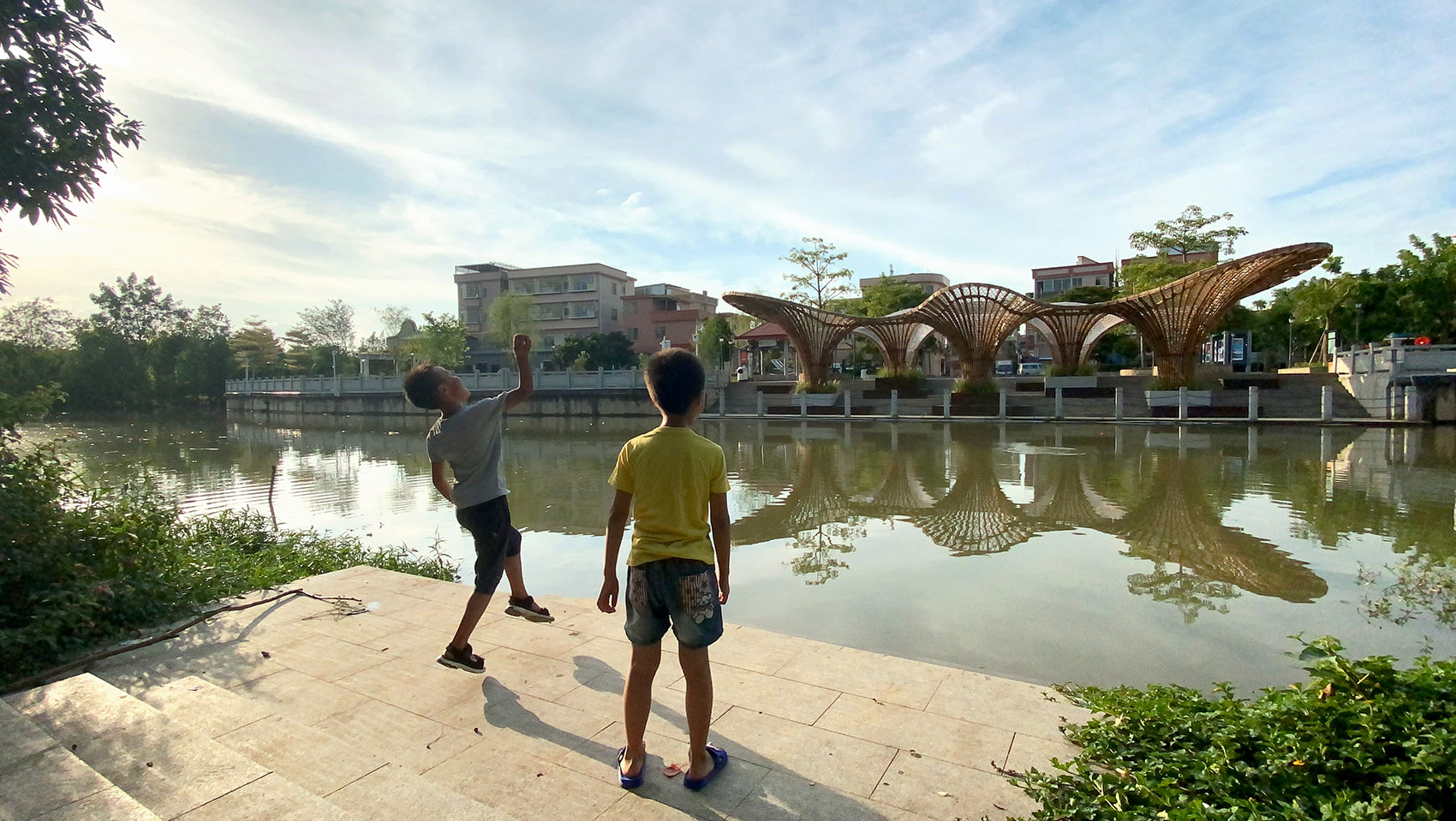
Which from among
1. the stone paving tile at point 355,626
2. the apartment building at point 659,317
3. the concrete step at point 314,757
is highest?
the apartment building at point 659,317

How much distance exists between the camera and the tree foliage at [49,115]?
12.7 ft

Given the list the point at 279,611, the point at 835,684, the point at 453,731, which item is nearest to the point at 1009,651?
the point at 835,684

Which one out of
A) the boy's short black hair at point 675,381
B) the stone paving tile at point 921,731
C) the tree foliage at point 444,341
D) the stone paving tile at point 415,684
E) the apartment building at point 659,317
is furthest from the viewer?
the apartment building at point 659,317

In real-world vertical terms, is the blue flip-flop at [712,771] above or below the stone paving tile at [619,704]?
above

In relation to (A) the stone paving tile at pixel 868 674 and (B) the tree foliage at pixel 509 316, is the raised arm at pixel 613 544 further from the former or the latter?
(B) the tree foliage at pixel 509 316

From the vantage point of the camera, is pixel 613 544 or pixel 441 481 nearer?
pixel 613 544

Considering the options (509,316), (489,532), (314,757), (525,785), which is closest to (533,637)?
(489,532)

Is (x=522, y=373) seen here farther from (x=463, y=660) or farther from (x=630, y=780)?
(x=630, y=780)

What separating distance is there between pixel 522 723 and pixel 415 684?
2.13 ft

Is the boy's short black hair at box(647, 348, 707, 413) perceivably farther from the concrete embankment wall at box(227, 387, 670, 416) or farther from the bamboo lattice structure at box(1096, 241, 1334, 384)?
the concrete embankment wall at box(227, 387, 670, 416)

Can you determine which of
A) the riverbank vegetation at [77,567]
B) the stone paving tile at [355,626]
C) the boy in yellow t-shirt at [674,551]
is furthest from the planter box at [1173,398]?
the boy in yellow t-shirt at [674,551]

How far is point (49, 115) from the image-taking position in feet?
13.1

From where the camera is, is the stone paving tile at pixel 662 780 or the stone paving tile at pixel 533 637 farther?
the stone paving tile at pixel 533 637

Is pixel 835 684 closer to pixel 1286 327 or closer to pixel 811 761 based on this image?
pixel 811 761
